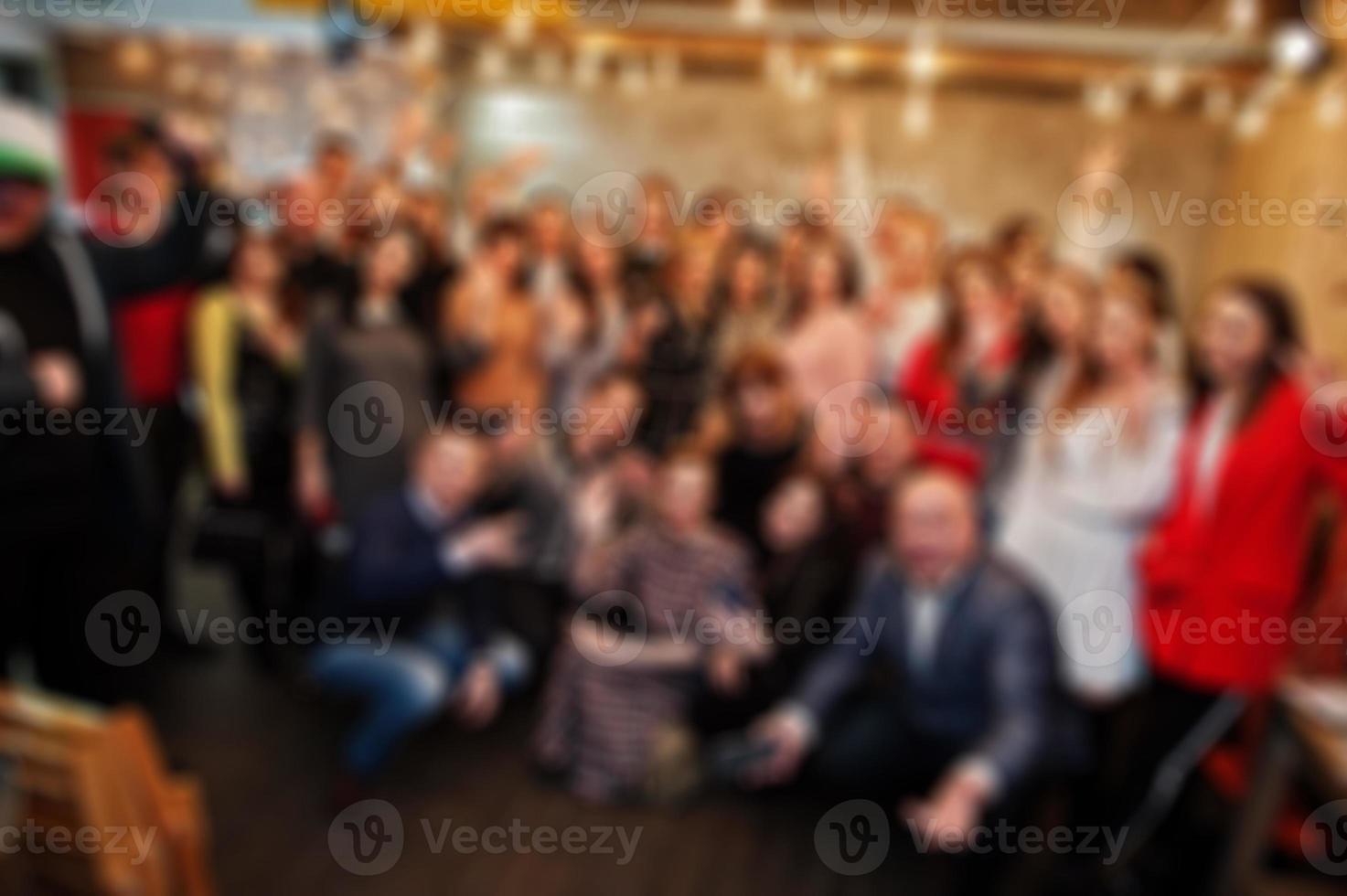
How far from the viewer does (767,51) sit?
528 centimetres

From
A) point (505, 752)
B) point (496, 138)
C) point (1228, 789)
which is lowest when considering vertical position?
point (505, 752)

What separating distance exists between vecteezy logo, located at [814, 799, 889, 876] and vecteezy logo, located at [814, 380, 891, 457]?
915 millimetres

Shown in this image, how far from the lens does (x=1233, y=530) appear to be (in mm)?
2041

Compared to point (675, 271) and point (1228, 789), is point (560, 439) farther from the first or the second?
point (1228, 789)

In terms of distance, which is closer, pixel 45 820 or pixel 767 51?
pixel 45 820

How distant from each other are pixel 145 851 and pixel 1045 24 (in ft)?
17.2

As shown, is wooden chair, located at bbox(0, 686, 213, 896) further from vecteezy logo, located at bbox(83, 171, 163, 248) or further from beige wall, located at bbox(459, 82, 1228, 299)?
beige wall, located at bbox(459, 82, 1228, 299)

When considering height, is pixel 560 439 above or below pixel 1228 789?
above

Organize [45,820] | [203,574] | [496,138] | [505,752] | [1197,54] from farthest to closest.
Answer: [496,138], [1197,54], [203,574], [505,752], [45,820]

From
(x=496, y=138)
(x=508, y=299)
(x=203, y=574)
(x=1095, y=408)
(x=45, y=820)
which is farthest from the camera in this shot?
(x=496, y=138)

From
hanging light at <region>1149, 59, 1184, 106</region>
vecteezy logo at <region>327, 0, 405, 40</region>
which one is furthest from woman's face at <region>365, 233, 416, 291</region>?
hanging light at <region>1149, 59, 1184, 106</region>

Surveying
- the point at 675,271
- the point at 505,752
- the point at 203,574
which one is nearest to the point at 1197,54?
the point at 675,271

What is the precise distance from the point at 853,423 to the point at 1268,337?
106 cm

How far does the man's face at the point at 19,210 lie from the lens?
76.2 inches
